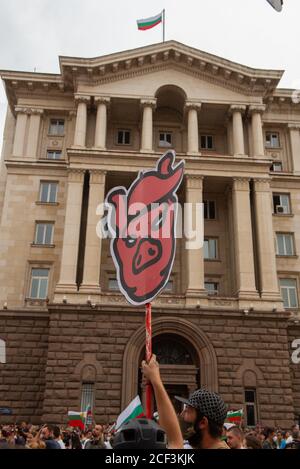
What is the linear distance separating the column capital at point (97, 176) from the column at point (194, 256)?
5510 mm

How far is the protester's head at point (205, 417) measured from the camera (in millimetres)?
4020

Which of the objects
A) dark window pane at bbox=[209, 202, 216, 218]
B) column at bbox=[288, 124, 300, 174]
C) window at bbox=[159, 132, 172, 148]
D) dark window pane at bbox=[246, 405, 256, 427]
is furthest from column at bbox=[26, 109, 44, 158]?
dark window pane at bbox=[246, 405, 256, 427]

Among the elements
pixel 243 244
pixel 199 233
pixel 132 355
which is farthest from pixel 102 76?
pixel 132 355

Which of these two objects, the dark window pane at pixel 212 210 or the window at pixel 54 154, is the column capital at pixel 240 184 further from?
the window at pixel 54 154

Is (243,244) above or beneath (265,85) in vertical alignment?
beneath

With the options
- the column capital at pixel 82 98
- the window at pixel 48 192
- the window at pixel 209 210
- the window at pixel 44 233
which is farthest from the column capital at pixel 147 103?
the window at pixel 44 233

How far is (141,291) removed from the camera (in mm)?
8164

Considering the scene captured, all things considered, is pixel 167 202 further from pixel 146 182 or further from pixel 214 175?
pixel 214 175

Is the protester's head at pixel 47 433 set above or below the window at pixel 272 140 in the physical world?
below

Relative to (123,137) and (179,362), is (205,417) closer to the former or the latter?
(179,362)

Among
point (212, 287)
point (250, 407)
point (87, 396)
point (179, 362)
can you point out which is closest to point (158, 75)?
point (212, 287)

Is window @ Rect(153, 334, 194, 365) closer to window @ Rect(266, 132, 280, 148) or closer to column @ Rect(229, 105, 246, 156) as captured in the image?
column @ Rect(229, 105, 246, 156)

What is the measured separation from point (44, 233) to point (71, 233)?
3.36 metres
